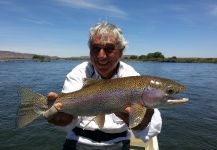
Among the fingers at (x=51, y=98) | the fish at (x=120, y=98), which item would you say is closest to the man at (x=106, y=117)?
A: the fingers at (x=51, y=98)

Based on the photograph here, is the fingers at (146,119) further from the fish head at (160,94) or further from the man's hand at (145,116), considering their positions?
the fish head at (160,94)

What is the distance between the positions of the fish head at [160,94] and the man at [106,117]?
Answer: 14.8 inches

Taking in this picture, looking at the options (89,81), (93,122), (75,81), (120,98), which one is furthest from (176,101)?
(75,81)

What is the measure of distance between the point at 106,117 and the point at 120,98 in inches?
32.5

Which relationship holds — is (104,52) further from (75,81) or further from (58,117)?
(58,117)

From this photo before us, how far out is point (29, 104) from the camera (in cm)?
405

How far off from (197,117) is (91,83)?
477 inches

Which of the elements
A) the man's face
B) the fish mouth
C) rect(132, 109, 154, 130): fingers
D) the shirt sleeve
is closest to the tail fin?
the shirt sleeve

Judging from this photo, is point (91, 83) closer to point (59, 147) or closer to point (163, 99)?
point (163, 99)

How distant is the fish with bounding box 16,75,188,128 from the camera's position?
3.73 m

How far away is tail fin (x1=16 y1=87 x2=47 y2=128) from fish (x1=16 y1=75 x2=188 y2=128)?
0.16 meters

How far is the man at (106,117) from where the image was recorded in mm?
4246

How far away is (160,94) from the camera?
12.5 ft

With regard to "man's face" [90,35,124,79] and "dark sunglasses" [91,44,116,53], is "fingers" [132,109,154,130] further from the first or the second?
"dark sunglasses" [91,44,116,53]
